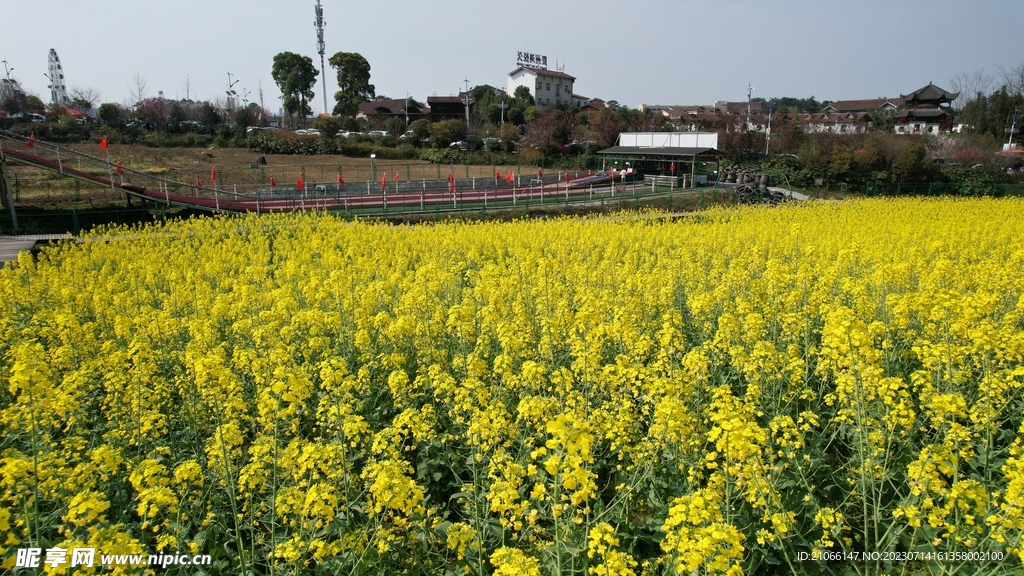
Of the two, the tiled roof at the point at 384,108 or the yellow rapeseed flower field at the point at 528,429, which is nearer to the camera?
the yellow rapeseed flower field at the point at 528,429

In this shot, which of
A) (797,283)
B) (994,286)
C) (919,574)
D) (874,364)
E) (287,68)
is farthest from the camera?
(287,68)

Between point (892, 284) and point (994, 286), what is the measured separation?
116 centimetres

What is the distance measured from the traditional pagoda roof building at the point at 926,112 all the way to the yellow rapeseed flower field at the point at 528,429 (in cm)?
7132

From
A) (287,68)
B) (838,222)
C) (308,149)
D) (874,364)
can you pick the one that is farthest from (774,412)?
(287,68)

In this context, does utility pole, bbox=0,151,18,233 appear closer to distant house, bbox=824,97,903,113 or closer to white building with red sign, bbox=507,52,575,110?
white building with red sign, bbox=507,52,575,110

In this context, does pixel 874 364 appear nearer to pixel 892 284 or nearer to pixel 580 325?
pixel 580 325

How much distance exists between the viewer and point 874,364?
4219 millimetres

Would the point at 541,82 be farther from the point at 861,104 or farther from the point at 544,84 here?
the point at 861,104

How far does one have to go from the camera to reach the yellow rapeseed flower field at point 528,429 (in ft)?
10.2

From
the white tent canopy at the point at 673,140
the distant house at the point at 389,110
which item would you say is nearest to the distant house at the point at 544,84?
the distant house at the point at 389,110

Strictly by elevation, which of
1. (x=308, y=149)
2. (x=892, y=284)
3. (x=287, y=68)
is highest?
(x=287, y=68)

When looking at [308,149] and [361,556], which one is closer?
[361,556]

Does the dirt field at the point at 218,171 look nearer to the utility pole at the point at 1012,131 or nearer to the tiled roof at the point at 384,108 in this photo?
the tiled roof at the point at 384,108

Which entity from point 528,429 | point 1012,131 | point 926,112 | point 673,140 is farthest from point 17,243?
point 926,112
